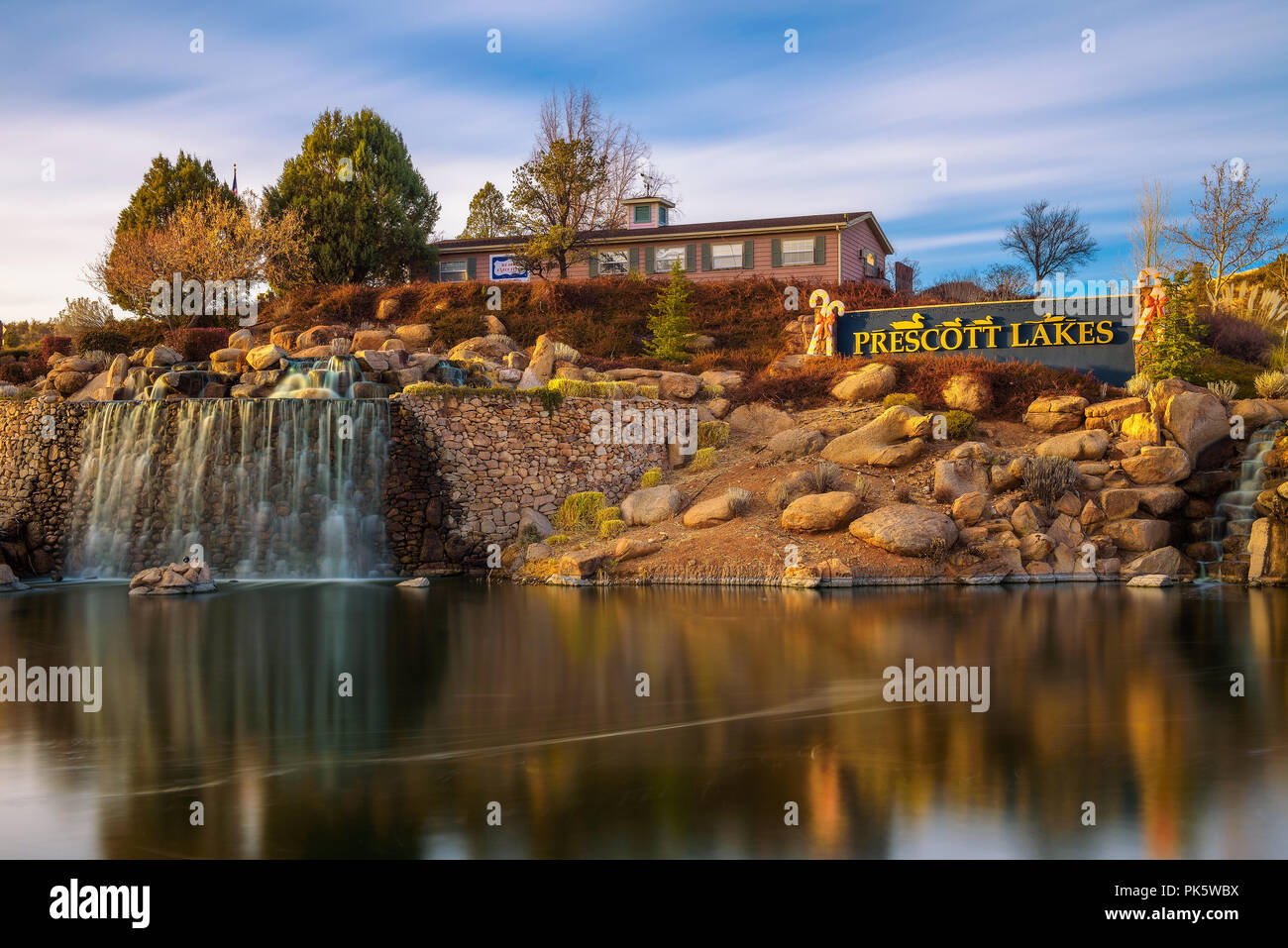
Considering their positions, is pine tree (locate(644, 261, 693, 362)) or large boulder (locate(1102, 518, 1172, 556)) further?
pine tree (locate(644, 261, 693, 362))

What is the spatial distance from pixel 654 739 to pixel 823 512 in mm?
10859

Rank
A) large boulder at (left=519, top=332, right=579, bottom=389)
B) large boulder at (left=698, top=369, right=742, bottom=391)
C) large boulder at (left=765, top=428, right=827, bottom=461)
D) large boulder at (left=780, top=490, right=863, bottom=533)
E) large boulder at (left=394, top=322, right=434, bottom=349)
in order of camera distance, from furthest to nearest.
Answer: large boulder at (left=394, top=322, right=434, bottom=349), large boulder at (left=698, top=369, right=742, bottom=391), large boulder at (left=519, top=332, right=579, bottom=389), large boulder at (left=765, top=428, right=827, bottom=461), large boulder at (left=780, top=490, right=863, bottom=533)

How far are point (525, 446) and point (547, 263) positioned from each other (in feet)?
72.4

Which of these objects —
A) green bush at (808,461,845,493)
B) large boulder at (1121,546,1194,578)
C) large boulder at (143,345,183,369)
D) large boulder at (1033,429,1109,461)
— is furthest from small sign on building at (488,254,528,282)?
large boulder at (1121,546,1194,578)

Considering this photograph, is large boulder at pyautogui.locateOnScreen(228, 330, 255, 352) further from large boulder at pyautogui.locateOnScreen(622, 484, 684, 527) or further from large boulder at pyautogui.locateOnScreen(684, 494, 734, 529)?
large boulder at pyautogui.locateOnScreen(684, 494, 734, 529)

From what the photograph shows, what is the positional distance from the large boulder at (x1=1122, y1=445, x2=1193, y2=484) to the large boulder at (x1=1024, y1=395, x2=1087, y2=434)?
299 centimetres

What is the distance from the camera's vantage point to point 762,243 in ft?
130

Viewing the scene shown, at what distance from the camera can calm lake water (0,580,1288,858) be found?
5281mm

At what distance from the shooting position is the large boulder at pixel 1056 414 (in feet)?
70.4

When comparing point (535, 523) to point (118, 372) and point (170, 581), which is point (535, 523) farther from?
point (118, 372)

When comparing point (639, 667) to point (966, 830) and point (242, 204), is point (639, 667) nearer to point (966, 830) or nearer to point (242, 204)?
point (966, 830)
